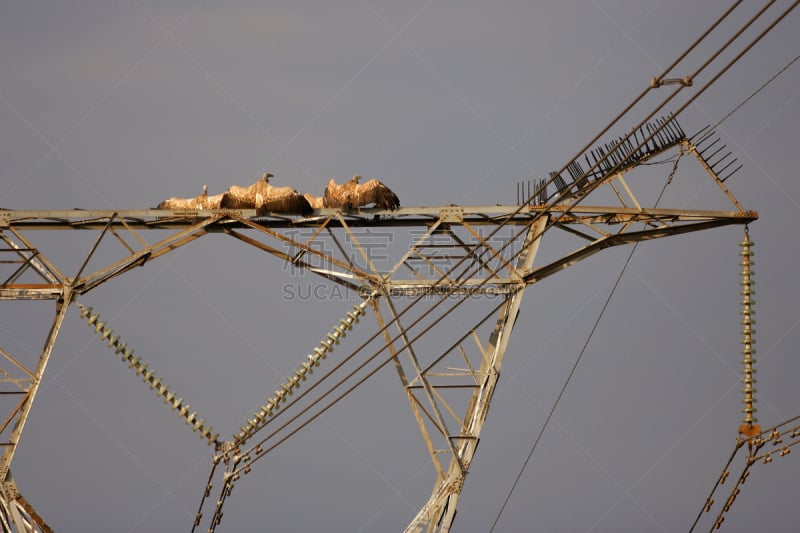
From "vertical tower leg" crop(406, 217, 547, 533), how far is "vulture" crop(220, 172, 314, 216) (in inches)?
273

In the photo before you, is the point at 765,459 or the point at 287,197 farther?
the point at 287,197

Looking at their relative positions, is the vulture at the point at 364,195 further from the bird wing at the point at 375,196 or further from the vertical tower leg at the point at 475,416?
the vertical tower leg at the point at 475,416

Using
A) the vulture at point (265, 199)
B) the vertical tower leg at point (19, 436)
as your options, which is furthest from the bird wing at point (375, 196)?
the vertical tower leg at point (19, 436)

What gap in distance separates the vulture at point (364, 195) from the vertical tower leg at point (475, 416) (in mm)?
4465

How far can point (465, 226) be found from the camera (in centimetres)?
7062

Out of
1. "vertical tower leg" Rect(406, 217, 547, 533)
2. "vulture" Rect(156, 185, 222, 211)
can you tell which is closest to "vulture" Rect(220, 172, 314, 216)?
"vulture" Rect(156, 185, 222, 211)

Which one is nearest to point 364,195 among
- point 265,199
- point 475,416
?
point 265,199

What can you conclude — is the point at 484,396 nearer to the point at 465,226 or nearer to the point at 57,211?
the point at 465,226

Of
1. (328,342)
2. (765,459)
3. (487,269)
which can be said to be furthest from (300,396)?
(765,459)

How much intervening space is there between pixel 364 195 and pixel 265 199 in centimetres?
319

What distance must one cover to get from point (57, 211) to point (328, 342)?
9.53 meters

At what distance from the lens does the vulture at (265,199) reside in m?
70.8

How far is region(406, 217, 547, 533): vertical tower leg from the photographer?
70.1 meters

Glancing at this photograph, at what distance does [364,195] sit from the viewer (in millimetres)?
70438
